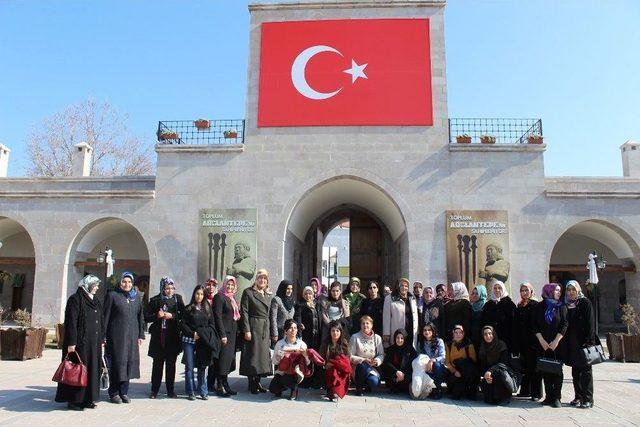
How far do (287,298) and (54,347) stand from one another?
747 centimetres

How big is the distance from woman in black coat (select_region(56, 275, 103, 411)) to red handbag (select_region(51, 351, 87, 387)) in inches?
5.0

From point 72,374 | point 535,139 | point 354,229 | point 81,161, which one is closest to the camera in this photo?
point 72,374

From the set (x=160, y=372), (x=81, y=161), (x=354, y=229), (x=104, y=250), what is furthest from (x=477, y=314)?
(x=81, y=161)

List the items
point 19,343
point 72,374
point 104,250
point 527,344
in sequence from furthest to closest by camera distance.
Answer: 1. point 104,250
2. point 19,343
3. point 527,344
4. point 72,374

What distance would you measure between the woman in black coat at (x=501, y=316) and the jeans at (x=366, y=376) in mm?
1741

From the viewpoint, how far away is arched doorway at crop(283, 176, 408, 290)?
15547 mm

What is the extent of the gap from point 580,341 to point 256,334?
4.39m

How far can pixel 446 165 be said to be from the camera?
48.2 ft

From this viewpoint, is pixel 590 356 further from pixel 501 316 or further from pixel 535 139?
pixel 535 139

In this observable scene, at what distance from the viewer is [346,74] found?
49.9 ft

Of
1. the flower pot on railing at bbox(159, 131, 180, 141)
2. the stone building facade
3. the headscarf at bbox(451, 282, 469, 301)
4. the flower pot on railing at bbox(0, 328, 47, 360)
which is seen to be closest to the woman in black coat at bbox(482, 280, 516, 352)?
the headscarf at bbox(451, 282, 469, 301)

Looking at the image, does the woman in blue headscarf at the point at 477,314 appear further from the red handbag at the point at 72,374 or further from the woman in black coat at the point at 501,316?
the red handbag at the point at 72,374

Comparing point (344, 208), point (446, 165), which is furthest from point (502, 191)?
point (344, 208)

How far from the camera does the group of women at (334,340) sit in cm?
650
